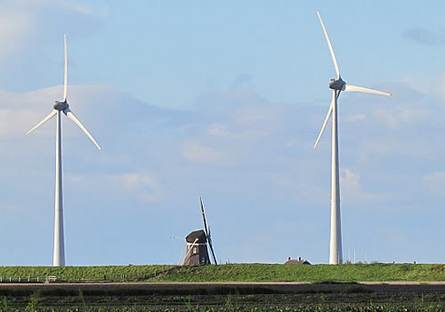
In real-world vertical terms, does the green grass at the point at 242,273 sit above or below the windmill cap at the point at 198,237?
below

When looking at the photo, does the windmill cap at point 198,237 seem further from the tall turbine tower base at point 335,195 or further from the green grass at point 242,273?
the tall turbine tower base at point 335,195

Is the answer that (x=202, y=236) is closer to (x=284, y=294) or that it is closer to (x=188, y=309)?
(x=284, y=294)

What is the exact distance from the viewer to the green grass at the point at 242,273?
132875 mm

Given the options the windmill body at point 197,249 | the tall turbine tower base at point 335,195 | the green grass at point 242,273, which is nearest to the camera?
the tall turbine tower base at point 335,195

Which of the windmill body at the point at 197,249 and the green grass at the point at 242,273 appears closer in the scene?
the green grass at the point at 242,273

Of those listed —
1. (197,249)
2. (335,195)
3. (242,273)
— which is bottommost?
(242,273)

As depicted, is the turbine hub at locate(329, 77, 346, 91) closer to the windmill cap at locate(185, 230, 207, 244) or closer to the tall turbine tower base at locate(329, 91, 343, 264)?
the tall turbine tower base at locate(329, 91, 343, 264)

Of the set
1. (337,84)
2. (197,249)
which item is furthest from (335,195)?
(197,249)

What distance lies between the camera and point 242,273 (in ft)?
463

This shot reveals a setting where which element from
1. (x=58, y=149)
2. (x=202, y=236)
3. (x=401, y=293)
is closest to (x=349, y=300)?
(x=401, y=293)

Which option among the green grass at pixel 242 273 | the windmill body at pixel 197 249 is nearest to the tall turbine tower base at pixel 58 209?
the green grass at pixel 242 273

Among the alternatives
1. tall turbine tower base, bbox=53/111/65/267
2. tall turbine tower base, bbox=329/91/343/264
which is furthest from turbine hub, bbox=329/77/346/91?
tall turbine tower base, bbox=53/111/65/267

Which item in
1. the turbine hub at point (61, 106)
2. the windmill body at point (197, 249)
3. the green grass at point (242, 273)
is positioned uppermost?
the turbine hub at point (61, 106)

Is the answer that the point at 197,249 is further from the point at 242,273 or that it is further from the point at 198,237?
the point at 242,273
